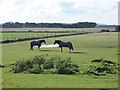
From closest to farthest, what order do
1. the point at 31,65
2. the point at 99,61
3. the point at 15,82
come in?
the point at 15,82 < the point at 31,65 < the point at 99,61

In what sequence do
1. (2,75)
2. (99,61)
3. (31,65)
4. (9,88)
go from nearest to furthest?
(9,88), (2,75), (31,65), (99,61)

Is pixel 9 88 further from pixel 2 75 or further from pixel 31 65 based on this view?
pixel 31 65

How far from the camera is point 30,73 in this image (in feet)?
77.4

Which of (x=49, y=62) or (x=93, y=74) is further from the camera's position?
(x=49, y=62)

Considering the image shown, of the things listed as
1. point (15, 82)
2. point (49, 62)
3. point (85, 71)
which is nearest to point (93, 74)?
point (85, 71)

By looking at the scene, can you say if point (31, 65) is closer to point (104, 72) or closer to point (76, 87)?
point (104, 72)

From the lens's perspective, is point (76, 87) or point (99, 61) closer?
point (76, 87)

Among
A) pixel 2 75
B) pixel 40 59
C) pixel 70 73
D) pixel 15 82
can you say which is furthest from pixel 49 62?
pixel 15 82

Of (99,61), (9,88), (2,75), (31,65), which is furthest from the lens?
(99,61)

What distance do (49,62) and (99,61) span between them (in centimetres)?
592

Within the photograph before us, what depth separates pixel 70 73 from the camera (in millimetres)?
23531

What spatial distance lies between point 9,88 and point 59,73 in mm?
5679

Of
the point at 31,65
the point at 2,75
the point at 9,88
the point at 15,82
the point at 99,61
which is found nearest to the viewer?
the point at 9,88

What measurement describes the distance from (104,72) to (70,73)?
2.28 metres
